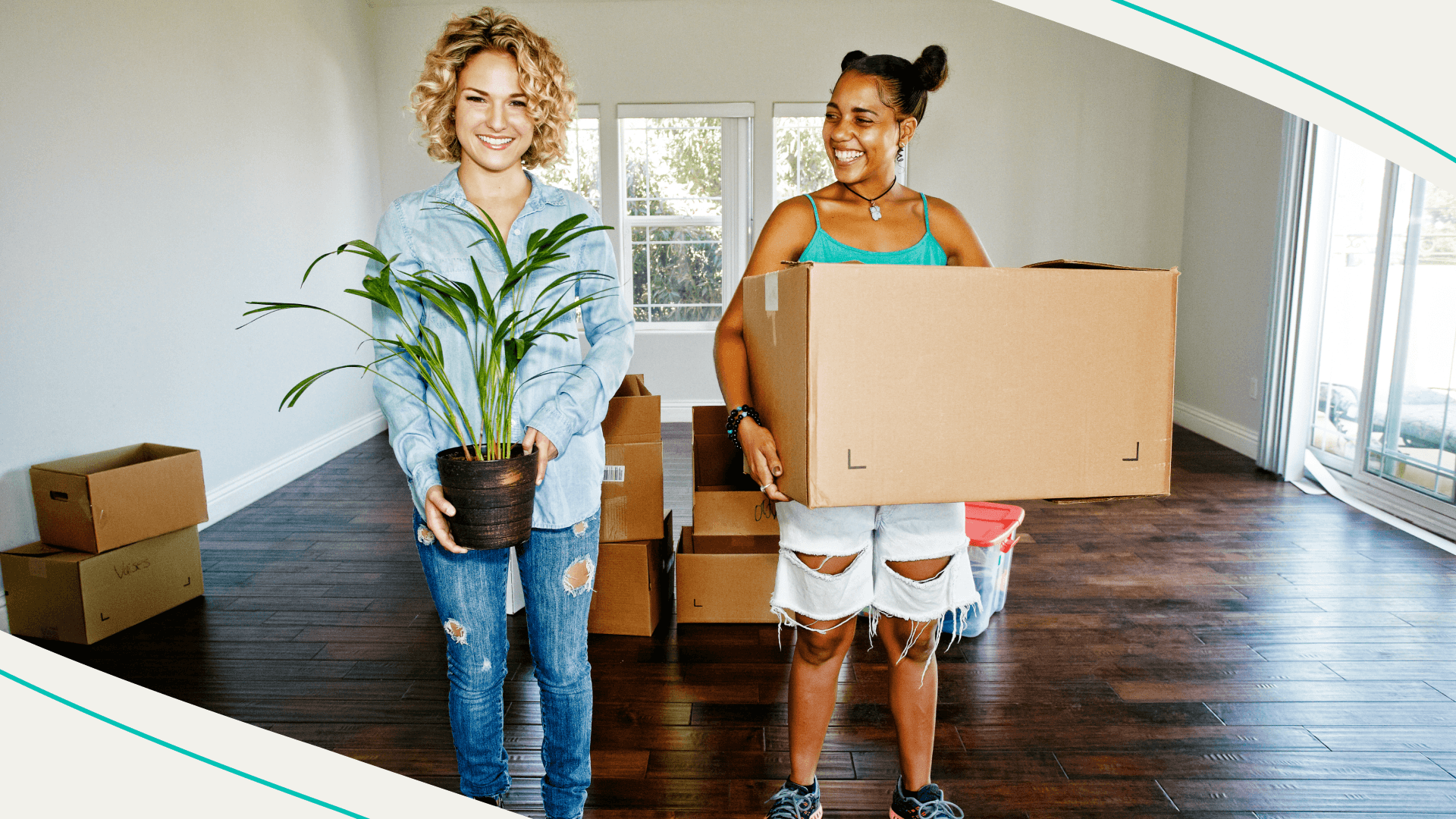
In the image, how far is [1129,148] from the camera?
17.2 ft

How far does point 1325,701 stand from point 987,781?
3.07 ft

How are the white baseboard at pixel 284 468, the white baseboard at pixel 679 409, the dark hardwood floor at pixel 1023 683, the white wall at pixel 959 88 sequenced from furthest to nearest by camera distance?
the white baseboard at pixel 679 409
the white wall at pixel 959 88
the white baseboard at pixel 284 468
the dark hardwood floor at pixel 1023 683

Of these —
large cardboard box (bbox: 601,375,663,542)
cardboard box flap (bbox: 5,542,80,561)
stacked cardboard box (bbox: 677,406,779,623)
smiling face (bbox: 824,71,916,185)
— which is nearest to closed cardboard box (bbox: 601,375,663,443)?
large cardboard box (bbox: 601,375,663,542)

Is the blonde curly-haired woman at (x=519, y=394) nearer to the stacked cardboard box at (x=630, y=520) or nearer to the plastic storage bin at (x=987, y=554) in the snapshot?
the stacked cardboard box at (x=630, y=520)

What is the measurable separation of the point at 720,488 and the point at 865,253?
126 centimetres

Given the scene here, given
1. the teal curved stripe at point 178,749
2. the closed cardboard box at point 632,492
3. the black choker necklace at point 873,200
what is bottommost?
the teal curved stripe at point 178,749

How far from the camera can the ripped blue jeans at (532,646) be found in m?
1.16

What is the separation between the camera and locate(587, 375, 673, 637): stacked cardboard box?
7.19ft

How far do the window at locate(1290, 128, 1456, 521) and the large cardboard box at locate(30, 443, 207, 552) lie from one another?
14.3 ft

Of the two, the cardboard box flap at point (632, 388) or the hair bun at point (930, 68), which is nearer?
the hair bun at point (930, 68)

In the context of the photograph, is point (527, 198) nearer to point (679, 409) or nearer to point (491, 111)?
point (491, 111)

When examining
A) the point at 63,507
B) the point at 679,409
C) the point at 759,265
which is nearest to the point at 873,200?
the point at 759,265

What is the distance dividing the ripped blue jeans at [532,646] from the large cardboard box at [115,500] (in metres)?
1.62

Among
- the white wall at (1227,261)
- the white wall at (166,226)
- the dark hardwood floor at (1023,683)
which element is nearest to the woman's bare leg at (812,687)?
the dark hardwood floor at (1023,683)
